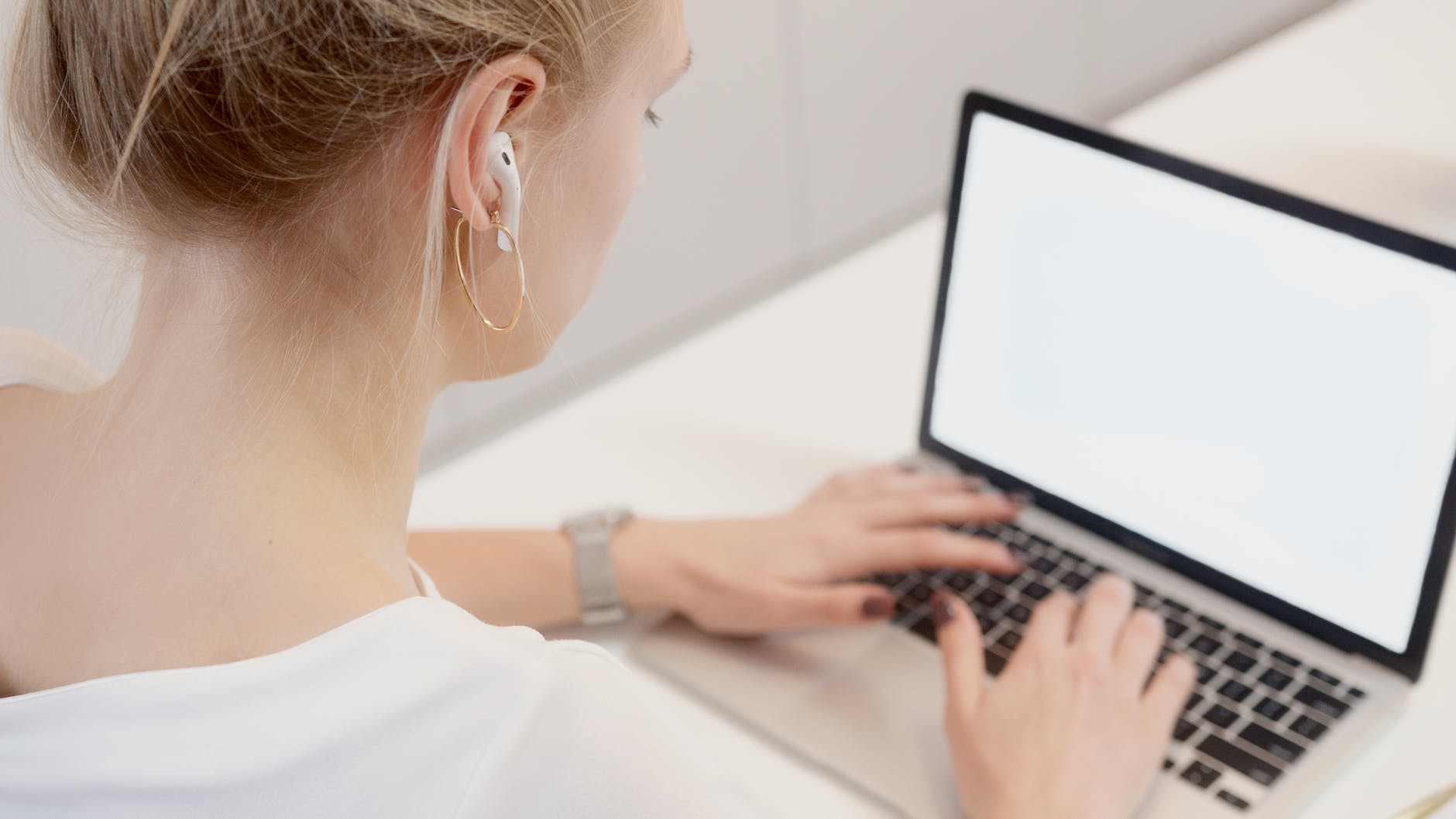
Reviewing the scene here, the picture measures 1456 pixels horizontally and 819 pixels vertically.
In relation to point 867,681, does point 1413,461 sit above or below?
above

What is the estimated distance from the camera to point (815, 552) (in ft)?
3.09

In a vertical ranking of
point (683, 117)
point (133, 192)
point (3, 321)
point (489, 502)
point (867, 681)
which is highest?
point (683, 117)

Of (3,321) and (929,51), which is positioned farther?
(929,51)

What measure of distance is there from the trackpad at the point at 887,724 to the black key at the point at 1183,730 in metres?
0.12

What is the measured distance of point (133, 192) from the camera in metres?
0.56

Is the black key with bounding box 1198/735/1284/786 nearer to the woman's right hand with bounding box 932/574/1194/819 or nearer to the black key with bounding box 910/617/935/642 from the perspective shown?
the woman's right hand with bounding box 932/574/1194/819

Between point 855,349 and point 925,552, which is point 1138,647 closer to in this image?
point 925,552

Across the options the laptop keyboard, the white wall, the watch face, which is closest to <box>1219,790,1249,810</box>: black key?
the laptop keyboard

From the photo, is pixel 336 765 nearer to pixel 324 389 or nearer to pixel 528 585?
pixel 324 389

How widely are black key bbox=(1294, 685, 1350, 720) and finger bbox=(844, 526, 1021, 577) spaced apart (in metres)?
0.19

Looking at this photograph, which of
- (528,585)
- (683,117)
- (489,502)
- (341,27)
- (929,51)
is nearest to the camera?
(341,27)

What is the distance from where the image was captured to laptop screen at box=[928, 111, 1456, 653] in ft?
2.57

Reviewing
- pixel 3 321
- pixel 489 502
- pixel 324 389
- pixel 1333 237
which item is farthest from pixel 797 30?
pixel 324 389

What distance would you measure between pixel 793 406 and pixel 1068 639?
0.35 m
